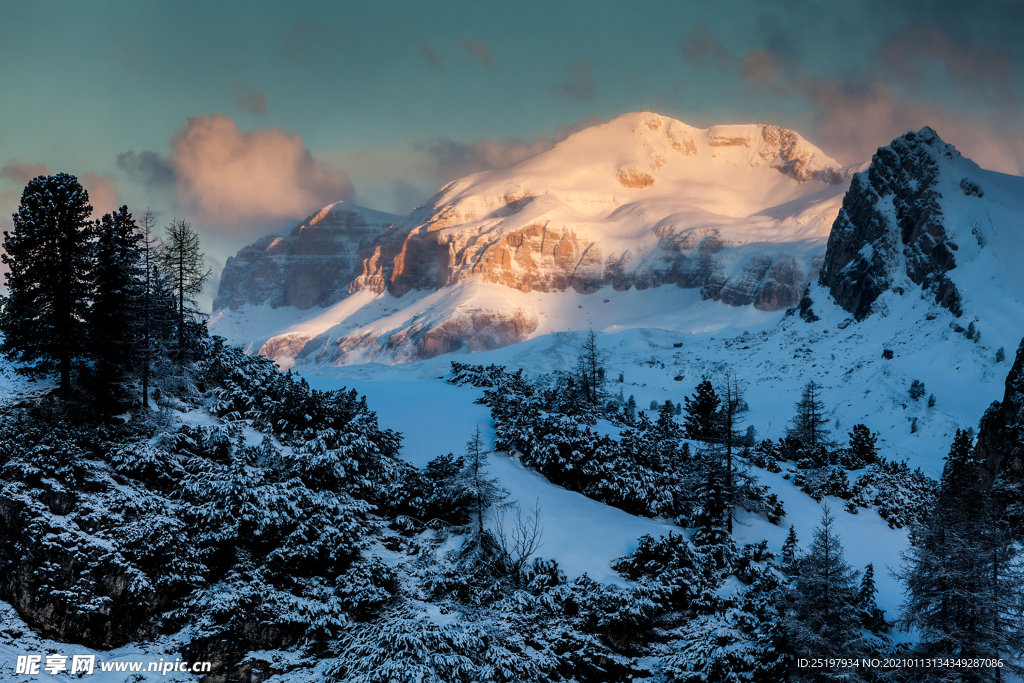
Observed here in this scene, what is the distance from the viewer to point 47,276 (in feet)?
97.3

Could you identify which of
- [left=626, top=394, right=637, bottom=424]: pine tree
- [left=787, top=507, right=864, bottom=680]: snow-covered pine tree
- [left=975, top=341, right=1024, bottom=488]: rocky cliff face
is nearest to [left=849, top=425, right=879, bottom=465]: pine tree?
[left=975, top=341, right=1024, bottom=488]: rocky cliff face

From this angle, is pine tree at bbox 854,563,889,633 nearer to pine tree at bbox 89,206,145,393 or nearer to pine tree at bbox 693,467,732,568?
pine tree at bbox 693,467,732,568

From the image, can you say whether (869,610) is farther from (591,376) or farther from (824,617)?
(591,376)

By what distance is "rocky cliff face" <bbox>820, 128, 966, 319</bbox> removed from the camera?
128m

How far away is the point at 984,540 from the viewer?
921 inches

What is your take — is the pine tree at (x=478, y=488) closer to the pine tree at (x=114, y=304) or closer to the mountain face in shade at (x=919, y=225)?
the pine tree at (x=114, y=304)

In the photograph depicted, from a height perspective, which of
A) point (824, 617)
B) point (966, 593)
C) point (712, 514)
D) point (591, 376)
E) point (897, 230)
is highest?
point (897, 230)

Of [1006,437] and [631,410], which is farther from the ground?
[631,410]

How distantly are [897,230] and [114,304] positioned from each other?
5850 inches

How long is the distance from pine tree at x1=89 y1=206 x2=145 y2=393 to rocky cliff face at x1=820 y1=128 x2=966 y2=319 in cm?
11572

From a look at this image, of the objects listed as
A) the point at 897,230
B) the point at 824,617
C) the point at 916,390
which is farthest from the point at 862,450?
the point at 897,230

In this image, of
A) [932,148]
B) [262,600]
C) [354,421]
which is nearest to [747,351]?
[932,148]

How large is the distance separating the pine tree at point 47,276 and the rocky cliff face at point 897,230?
118 metres

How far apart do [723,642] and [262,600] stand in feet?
53.0
